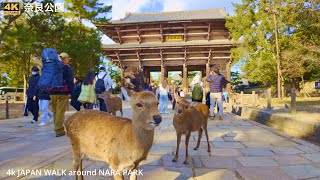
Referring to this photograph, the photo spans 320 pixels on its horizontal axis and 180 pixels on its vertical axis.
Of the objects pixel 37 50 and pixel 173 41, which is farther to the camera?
pixel 173 41

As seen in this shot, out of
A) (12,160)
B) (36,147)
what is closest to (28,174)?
(12,160)

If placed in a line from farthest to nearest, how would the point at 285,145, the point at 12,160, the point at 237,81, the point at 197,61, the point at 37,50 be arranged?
the point at 237,81, the point at 197,61, the point at 37,50, the point at 285,145, the point at 12,160

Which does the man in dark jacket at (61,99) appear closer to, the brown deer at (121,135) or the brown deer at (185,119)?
the brown deer at (185,119)

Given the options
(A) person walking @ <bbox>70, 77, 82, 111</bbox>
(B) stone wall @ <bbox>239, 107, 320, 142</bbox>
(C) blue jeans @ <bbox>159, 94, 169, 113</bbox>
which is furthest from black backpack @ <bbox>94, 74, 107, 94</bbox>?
(C) blue jeans @ <bbox>159, 94, 169, 113</bbox>

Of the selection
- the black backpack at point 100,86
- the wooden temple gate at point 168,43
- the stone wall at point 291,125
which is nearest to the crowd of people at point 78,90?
the black backpack at point 100,86

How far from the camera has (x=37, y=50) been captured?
62.4ft

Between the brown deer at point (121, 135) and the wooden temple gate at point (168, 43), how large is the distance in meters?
24.0

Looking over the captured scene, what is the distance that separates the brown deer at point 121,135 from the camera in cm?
263

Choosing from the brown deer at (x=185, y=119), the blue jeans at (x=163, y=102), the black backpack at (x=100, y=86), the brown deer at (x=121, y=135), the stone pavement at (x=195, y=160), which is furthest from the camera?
the blue jeans at (x=163, y=102)

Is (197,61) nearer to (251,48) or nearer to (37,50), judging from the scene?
(251,48)

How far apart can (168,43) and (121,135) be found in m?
25.4

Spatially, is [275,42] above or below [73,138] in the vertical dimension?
above

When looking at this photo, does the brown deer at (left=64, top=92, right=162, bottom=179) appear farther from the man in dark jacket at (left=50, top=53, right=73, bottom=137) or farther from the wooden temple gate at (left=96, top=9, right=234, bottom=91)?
the wooden temple gate at (left=96, top=9, right=234, bottom=91)

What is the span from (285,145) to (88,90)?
16.4 feet
